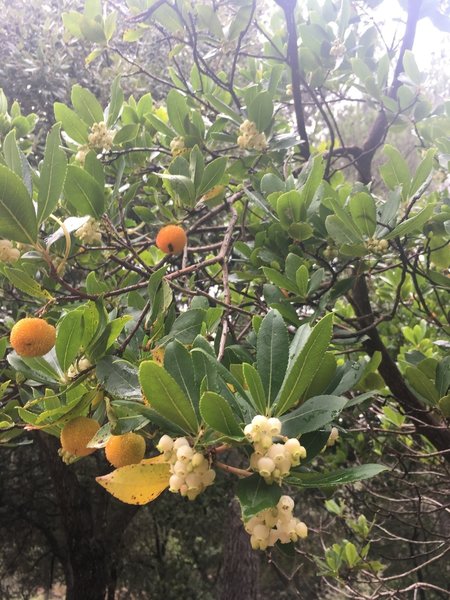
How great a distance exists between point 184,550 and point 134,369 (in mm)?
7199

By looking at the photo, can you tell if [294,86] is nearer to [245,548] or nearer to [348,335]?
[348,335]

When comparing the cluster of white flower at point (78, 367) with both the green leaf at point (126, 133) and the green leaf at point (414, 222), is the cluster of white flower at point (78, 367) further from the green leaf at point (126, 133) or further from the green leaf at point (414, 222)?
the green leaf at point (126, 133)

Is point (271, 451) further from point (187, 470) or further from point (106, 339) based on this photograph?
point (106, 339)

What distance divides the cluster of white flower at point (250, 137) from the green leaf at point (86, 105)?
0.46m

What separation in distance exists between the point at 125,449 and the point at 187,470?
0.17m

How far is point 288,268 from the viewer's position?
134 centimetres

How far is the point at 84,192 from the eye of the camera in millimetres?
1169

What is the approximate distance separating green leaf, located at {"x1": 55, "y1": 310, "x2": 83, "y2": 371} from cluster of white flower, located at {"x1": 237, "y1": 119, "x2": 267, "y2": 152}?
1052 millimetres

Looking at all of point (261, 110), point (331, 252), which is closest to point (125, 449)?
point (331, 252)

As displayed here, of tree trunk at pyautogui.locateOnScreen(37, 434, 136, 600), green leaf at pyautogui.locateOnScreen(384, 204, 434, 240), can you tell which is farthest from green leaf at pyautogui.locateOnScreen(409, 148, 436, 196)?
tree trunk at pyautogui.locateOnScreen(37, 434, 136, 600)

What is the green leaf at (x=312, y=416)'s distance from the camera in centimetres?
70

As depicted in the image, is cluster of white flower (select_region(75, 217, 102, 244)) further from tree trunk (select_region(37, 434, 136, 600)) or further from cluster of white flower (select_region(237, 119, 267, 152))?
tree trunk (select_region(37, 434, 136, 600))

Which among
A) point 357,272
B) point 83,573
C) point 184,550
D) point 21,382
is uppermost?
point 357,272

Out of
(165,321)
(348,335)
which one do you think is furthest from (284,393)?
(348,335)
